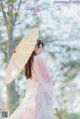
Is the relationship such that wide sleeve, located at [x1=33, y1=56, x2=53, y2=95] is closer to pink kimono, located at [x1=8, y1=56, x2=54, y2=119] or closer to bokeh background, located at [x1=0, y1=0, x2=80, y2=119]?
pink kimono, located at [x1=8, y1=56, x2=54, y2=119]

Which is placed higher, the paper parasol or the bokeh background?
the paper parasol

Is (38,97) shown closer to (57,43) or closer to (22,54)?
(22,54)

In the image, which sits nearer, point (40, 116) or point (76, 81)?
point (40, 116)

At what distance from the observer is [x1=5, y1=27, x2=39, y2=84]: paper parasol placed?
2602 millimetres

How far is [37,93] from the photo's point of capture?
2576 mm

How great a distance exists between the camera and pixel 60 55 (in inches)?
149

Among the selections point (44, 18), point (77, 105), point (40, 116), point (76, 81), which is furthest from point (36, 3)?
point (40, 116)

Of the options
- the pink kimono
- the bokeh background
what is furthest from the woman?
the bokeh background

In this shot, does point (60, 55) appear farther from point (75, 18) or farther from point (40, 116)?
point (40, 116)

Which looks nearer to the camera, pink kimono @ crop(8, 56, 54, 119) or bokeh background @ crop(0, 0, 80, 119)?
pink kimono @ crop(8, 56, 54, 119)

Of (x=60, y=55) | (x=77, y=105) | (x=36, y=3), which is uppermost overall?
(x=36, y=3)

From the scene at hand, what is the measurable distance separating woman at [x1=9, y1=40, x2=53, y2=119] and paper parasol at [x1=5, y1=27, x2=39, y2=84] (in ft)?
0.15

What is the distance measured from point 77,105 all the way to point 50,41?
29.1 inches

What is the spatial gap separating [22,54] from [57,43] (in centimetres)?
121
